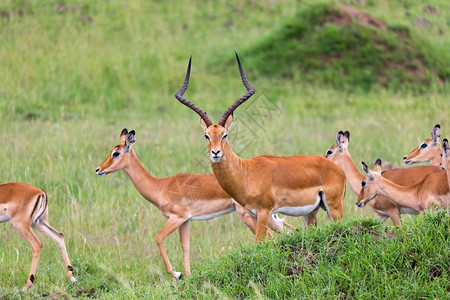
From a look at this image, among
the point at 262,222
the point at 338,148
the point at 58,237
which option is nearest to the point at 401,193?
the point at 338,148

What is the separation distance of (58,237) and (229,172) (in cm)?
168

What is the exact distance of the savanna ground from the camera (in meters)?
7.09

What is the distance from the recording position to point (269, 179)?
5.95 m

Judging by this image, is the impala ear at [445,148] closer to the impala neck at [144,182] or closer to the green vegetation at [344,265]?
the green vegetation at [344,265]

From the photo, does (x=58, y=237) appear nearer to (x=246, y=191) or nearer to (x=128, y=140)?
(x=128, y=140)

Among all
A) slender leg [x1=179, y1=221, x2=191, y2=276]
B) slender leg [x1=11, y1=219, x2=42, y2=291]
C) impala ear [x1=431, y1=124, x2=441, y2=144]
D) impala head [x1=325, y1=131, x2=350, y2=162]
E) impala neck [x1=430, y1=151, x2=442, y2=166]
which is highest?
impala ear [x1=431, y1=124, x2=441, y2=144]

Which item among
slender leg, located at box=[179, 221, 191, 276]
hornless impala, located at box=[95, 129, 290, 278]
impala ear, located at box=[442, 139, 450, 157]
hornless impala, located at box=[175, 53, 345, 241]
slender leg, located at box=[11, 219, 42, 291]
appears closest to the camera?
impala ear, located at box=[442, 139, 450, 157]

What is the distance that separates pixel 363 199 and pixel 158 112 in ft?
25.3

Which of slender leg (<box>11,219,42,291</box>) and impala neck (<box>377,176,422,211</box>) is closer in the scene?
slender leg (<box>11,219,42,291</box>)

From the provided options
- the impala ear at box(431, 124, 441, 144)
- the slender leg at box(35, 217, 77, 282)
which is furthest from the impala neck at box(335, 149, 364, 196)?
the slender leg at box(35, 217, 77, 282)

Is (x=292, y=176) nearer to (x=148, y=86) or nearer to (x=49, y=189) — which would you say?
(x=49, y=189)

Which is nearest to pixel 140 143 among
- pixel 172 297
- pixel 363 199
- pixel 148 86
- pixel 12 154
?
pixel 12 154

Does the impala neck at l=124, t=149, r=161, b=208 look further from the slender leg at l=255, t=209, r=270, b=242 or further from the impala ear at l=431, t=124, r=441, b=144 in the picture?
the impala ear at l=431, t=124, r=441, b=144

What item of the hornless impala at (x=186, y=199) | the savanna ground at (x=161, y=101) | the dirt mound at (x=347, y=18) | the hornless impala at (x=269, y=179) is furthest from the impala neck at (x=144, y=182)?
the dirt mound at (x=347, y=18)
